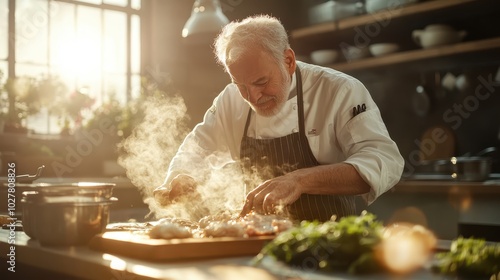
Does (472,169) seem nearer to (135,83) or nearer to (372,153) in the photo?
(372,153)

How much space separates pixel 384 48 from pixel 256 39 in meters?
2.53

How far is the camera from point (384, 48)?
4.69 metres

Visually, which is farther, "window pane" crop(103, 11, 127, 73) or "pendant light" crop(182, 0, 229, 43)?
"window pane" crop(103, 11, 127, 73)

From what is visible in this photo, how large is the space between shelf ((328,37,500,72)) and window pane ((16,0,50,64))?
262 cm

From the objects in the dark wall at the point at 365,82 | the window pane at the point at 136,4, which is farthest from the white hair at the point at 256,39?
the window pane at the point at 136,4

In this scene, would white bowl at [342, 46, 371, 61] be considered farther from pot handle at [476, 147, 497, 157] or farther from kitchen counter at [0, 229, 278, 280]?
kitchen counter at [0, 229, 278, 280]

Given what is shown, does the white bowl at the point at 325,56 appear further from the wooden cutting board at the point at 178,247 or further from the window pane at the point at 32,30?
the wooden cutting board at the point at 178,247

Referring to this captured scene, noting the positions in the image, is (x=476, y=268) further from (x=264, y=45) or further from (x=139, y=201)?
(x=139, y=201)

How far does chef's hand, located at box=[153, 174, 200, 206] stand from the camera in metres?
2.29

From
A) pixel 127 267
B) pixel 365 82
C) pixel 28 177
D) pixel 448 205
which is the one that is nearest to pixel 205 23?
pixel 365 82

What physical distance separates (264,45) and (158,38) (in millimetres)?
4115

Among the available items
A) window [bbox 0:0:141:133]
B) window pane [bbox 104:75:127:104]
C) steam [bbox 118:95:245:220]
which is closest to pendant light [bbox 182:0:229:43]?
steam [bbox 118:95:245:220]

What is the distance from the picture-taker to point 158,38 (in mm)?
6324

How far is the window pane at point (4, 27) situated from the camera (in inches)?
209
